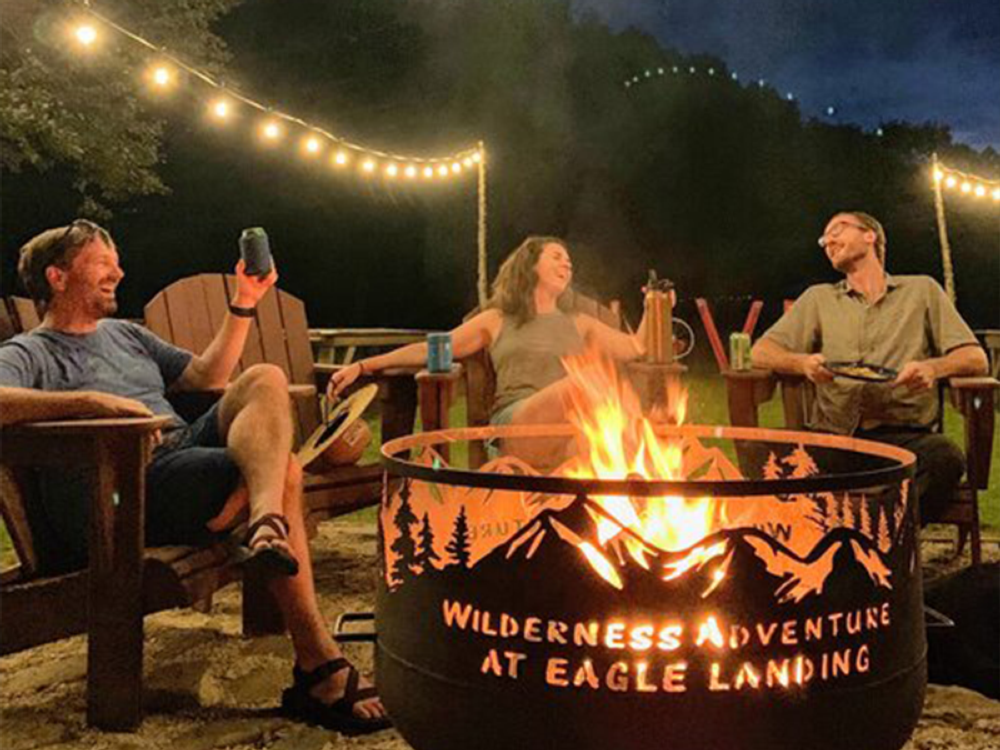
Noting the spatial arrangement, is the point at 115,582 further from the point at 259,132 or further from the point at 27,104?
the point at 27,104

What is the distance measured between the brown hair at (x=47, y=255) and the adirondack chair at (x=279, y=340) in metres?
0.47

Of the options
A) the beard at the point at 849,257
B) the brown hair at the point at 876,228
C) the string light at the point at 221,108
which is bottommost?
the beard at the point at 849,257

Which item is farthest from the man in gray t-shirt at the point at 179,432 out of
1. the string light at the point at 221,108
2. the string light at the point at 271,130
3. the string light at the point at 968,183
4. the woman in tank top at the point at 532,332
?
the string light at the point at 968,183

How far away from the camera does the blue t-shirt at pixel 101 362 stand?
7.43 ft

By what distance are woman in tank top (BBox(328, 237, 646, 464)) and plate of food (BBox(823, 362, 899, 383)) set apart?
2.49 feet

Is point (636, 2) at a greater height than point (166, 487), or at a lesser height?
greater

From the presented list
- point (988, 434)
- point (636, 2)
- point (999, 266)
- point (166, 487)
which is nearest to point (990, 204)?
point (999, 266)

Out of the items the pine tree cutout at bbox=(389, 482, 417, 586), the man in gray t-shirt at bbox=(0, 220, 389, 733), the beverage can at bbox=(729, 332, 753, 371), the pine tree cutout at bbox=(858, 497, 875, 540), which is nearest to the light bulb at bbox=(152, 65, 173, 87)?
the man in gray t-shirt at bbox=(0, 220, 389, 733)

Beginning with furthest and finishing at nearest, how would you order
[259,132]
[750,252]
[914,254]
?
[750,252], [914,254], [259,132]

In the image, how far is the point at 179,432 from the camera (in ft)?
8.34

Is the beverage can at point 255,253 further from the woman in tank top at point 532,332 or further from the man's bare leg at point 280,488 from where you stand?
the woman in tank top at point 532,332

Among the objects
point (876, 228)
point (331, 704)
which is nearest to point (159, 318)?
point (331, 704)

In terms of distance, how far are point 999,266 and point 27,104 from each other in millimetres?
11118

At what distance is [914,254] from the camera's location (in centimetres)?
1391
